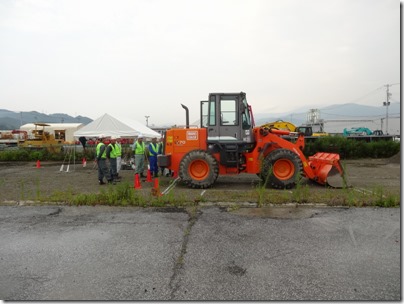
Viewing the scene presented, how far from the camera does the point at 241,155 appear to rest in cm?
1084

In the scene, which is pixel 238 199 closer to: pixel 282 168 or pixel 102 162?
pixel 282 168

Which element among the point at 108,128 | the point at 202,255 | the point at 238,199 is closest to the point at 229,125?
the point at 238,199

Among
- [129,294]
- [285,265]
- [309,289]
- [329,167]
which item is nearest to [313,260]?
[285,265]

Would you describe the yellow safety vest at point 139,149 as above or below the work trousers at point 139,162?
above

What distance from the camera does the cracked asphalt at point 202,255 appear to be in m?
3.70

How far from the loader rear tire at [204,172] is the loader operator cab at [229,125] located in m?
0.52

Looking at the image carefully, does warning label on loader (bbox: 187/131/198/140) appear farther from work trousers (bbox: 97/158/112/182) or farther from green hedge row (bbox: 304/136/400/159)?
green hedge row (bbox: 304/136/400/159)

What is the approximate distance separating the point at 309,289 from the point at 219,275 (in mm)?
1049

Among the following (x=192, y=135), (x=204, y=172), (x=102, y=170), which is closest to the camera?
(x=204, y=172)

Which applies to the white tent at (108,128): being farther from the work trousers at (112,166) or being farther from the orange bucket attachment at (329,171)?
the orange bucket attachment at (329,171)

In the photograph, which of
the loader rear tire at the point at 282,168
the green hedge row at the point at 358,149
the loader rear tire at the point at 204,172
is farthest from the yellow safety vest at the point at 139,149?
the green hedge row at the point at 358,149

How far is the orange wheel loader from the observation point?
10.3 meters

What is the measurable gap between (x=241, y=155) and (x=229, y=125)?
108 centimetres

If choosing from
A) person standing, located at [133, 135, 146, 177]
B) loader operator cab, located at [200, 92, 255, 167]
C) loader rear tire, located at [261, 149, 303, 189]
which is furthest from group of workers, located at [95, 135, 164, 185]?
loader rear tire, located at [261, 149, 303, 189]
